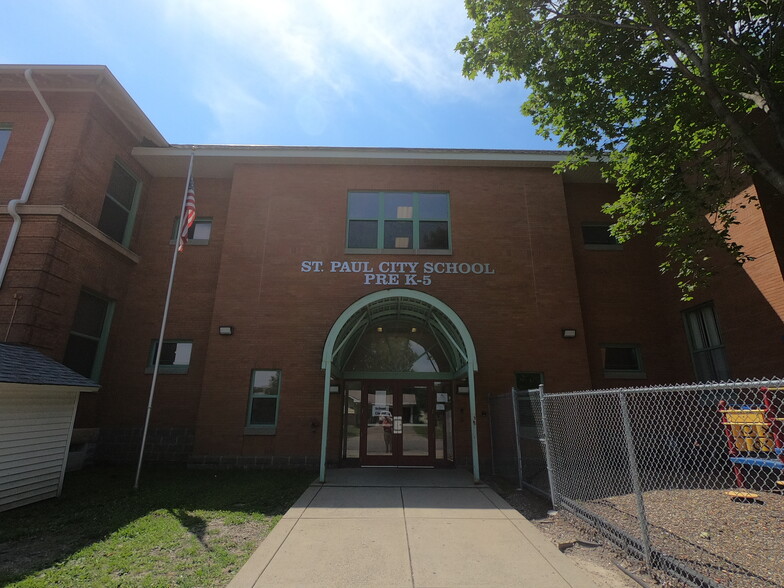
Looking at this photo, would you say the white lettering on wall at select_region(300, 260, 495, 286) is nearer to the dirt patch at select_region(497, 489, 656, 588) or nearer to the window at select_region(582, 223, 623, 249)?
the window at select_region(582, 223, 623, 249)

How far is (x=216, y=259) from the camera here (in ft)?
41.9

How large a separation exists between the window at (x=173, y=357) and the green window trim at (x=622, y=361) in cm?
1273

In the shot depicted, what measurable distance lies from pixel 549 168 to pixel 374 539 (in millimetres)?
12152

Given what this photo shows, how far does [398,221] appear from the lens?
41.4 feet

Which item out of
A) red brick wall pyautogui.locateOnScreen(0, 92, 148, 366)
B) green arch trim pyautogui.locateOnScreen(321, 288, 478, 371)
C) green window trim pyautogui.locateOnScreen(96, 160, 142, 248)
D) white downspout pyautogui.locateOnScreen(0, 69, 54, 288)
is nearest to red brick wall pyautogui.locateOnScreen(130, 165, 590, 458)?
green window trim pyautogui.locateOnScreen(96, 160, 142, 248)

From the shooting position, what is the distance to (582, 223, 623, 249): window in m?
13.3

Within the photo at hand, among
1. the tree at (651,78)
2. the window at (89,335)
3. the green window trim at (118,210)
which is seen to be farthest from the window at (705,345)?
the green window trim at (118,210)

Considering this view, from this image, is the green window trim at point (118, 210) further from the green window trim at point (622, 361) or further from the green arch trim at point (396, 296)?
the green window trim at point (622, 361)

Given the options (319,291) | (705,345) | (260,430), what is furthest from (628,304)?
(260,430)

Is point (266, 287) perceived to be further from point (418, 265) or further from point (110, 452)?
point (110, 452)

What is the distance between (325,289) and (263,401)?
3.61 m

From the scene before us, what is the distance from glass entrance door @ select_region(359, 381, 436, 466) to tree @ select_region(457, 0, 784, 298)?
754 cm

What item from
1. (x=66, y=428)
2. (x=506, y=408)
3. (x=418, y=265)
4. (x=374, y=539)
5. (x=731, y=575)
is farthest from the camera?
(x=418, y=265)

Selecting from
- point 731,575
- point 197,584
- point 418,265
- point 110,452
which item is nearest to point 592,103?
point 418,265
